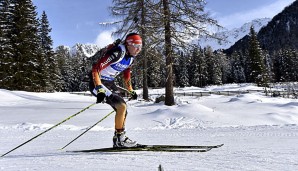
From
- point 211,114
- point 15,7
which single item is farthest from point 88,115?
point 15,7

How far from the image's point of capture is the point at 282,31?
174m

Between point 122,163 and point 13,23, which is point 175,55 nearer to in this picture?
point 122,163

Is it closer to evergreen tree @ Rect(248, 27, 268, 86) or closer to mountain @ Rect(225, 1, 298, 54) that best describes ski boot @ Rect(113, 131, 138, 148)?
evergreen tree @ Rect(248, 27, 268, 86)

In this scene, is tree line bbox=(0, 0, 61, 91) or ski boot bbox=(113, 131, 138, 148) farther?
tree line bbox=(0, 0, 61, 91)

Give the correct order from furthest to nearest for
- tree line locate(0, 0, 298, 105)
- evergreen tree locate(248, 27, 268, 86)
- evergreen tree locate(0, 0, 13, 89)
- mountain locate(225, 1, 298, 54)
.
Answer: mountain locate(225, 1, 298, 54)
evergreen tree locate(248, 27, 268, 86)
evergreen tree locate(0, 0, 13, 89)
tree line locate(0, 0, 298, 105)

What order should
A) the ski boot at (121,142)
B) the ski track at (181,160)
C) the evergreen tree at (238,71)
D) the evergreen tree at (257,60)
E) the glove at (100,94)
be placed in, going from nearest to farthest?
1. the ski track at (181,160)
2. the glove at (100,94)
3. the ski boot at (121,142)
4. the evergreen tree at (257,60)
5. the evergreen tree at (238,71)

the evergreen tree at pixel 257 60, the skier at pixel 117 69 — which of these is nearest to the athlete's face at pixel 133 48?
the skier at pixel 117 69

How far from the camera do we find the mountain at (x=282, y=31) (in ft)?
552

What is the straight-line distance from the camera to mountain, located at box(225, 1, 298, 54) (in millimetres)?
168250

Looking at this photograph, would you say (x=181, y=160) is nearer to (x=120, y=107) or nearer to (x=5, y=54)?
(x=120, y=107)

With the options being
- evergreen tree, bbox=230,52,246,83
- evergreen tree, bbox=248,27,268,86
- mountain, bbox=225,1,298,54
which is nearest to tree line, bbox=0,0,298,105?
evergreen tree, bbox=248,27,268,86

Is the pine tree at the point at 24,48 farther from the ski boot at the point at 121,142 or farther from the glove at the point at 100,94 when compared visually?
the glove at the point at 100,94

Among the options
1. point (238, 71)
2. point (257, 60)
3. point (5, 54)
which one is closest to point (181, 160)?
point (5, 54)

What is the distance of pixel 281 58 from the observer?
92.2m
